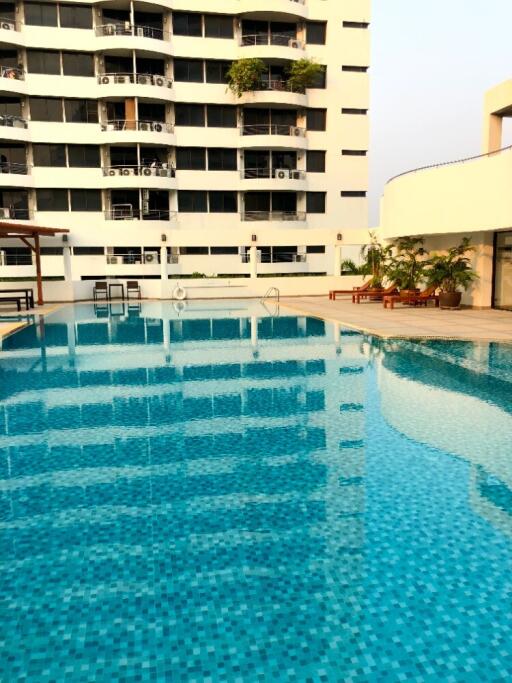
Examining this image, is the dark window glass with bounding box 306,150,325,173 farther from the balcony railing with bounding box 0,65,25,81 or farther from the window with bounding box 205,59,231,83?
the balcony railing with bounding box 0,65,25,81

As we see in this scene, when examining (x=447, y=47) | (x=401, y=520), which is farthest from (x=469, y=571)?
(x=447, y=47)

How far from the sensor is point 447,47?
3334 cm

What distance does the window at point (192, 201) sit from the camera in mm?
33656

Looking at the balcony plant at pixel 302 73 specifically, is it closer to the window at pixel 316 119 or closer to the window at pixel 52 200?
the window at pixel 316 119

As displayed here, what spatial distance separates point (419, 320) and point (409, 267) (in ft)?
17.7

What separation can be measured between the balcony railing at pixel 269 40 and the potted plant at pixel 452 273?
67.1 ft

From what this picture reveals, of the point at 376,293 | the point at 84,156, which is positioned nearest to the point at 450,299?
the point at 376,293

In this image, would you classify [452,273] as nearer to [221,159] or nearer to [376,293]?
[376,293]

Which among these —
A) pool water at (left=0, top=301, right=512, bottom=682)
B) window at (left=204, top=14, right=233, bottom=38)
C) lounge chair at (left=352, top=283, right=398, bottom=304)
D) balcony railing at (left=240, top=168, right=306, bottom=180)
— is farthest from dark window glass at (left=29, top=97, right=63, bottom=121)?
pool water at (left=0, top=301, right=512, bottom=682)

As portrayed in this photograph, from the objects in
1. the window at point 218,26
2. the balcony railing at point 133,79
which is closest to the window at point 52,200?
the balcony railing at point 133,79

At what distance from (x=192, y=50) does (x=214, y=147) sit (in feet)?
16.9

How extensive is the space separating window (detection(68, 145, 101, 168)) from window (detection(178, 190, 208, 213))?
4838 millimetres

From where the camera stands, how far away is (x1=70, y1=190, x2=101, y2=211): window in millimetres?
32375

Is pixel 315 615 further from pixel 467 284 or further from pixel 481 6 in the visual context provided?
pixel 481 6
